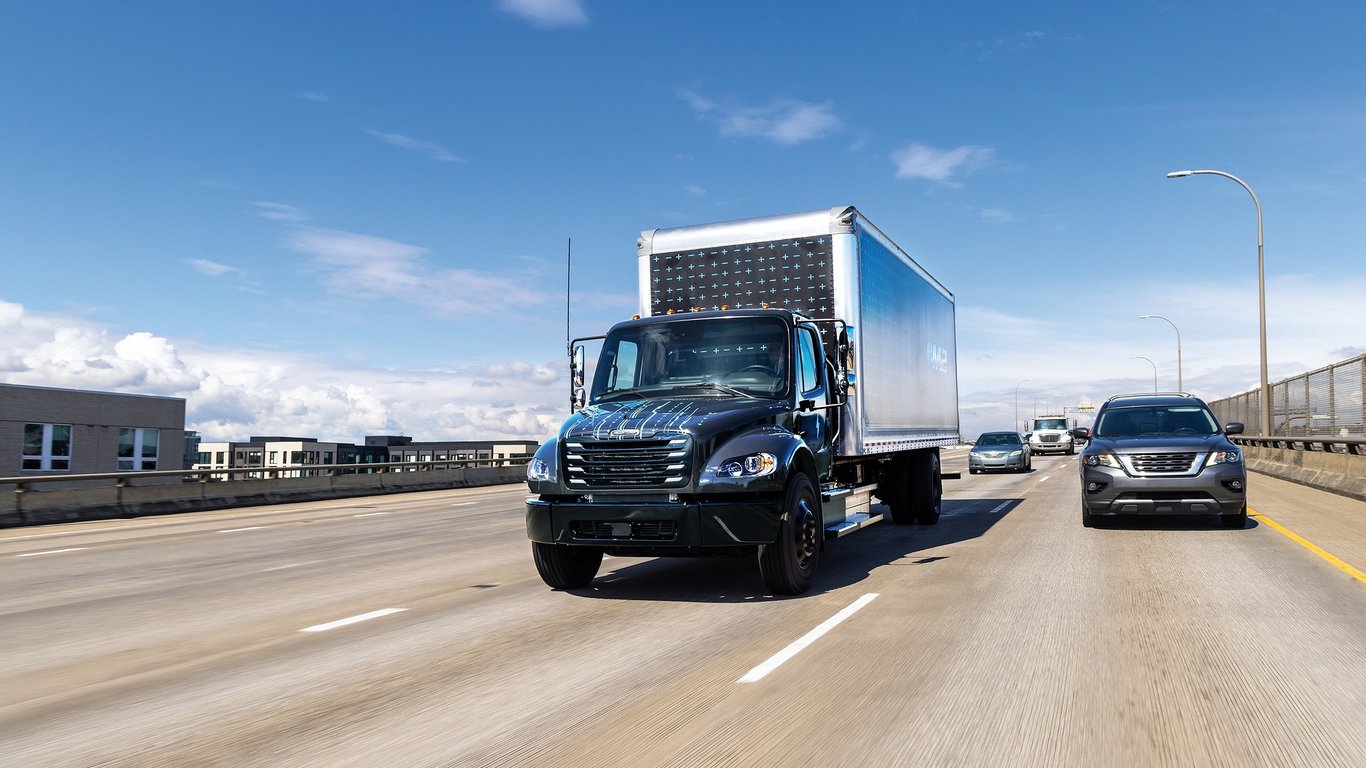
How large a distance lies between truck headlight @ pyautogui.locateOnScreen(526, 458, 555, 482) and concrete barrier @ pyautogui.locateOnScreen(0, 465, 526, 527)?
16.0 meters

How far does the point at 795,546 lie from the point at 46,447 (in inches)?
1953

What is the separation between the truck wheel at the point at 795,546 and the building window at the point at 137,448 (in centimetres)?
5062

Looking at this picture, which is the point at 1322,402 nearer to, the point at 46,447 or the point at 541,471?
the point at 541,471

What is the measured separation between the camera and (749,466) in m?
7.93

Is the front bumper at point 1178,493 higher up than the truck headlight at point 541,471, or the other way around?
the truck headlight at point 541,471

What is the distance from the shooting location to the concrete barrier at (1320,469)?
64.2 feet

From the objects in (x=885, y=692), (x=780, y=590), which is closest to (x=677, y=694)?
(x=885, y=692)

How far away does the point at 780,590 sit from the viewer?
324 inches

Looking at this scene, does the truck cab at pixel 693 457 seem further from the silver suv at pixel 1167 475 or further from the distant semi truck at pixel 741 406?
the silver suv at pixel 1167 475

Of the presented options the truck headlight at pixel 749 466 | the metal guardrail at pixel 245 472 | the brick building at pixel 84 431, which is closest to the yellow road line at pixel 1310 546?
the truck headlight at pixel 749 466

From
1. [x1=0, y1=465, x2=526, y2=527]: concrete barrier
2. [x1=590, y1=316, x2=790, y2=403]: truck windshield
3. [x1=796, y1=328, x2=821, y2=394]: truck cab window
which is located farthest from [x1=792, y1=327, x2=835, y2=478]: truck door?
[x1=0, y1=465, x2=526, y2=527]: concrete barrier

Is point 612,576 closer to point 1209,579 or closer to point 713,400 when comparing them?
point 713,400

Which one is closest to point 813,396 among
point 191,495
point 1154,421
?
point 1154,421

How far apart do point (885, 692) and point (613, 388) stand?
4939mm
